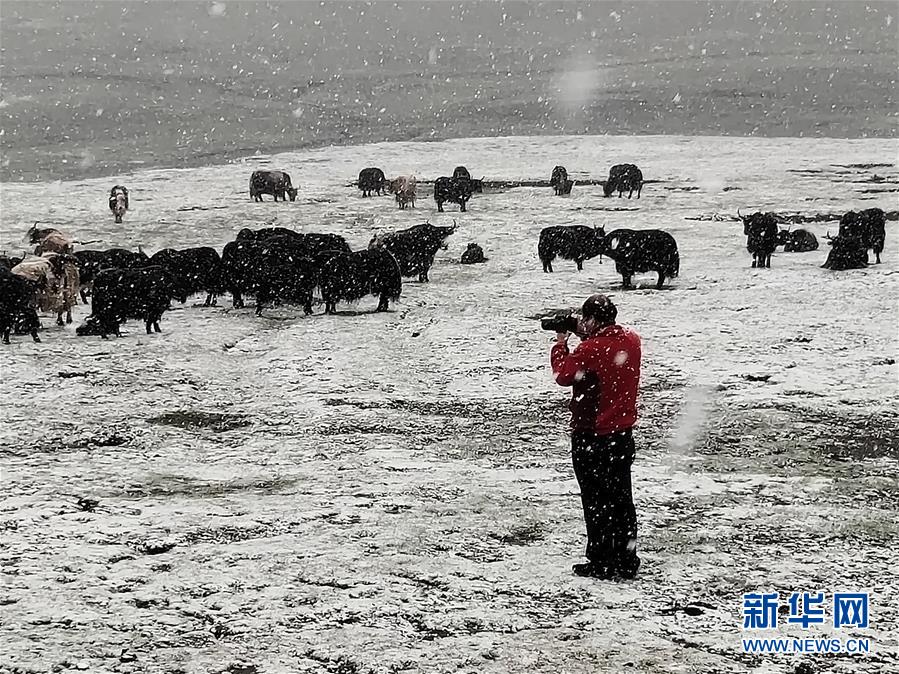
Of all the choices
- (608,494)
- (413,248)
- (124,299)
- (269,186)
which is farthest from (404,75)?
(608,494)

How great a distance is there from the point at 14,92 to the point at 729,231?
48.3 m

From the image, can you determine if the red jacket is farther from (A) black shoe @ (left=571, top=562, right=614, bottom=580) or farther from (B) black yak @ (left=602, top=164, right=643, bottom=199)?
(B) black yak @ (left=602, top=164, right=643, bottom=199)

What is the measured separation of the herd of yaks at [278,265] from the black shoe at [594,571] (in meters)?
9.65

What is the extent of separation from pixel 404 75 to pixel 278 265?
57.6m

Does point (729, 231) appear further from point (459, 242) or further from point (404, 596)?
point (404, 596)

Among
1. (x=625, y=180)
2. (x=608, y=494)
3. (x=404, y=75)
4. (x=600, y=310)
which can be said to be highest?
(x=404, y=75)

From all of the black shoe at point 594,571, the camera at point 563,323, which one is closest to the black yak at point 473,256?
the black shoe at point 594,571

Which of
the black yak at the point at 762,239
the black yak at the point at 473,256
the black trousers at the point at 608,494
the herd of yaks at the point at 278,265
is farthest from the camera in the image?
the black yak at the point at 473,256

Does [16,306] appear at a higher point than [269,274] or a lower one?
lower

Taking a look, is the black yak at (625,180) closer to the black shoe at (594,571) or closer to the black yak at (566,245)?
the black yak at (566,245)

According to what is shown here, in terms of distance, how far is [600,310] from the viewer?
6.62 m

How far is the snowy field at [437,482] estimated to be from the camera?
6355 millimetres

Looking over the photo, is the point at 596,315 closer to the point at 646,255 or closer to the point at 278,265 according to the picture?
the point at 278,265

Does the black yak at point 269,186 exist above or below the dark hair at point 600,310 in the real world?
above
